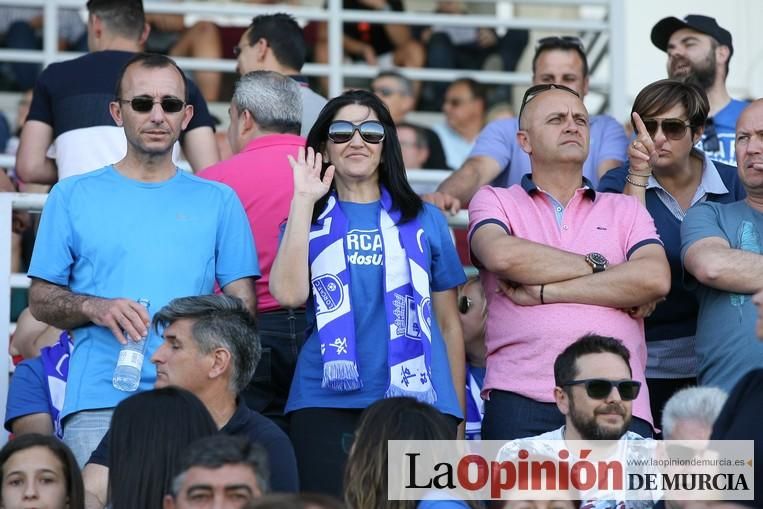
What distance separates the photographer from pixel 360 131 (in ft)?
23.0

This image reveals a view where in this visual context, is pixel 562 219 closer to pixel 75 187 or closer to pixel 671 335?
pixel 671 335

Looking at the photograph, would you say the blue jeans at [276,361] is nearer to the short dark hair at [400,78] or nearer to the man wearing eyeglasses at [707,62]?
the man wearing eyeglasses at [707,62]

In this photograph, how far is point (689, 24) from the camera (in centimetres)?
950

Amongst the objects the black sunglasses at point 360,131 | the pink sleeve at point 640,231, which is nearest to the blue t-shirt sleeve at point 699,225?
the pink sleeve at point 640,231

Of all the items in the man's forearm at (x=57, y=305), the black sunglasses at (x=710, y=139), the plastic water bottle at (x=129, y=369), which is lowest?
the plastic water bottle at (x=129, y=369)

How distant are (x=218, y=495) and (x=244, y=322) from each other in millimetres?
1395

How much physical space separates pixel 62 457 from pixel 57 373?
3.90ft

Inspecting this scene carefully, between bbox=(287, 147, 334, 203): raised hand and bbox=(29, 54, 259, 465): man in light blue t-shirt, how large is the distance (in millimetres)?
320

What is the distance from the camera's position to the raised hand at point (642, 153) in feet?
24.5

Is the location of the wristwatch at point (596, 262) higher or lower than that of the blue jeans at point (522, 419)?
higher

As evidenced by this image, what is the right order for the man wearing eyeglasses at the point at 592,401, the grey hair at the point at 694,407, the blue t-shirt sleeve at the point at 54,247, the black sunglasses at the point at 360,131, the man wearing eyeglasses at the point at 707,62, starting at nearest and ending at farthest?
the grey hair at the point at 694,407, the man wearing eyeglasses at the point at 592,401, the blue t-shirt sleeve at the point at 54,247, the black sunglasses at the point at 360,131, the man wearing eyeglasses at the point at 707,62

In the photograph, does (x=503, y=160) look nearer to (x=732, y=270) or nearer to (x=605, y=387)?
(x=732, y=270)

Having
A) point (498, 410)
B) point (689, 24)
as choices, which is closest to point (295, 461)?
point (498, 410)

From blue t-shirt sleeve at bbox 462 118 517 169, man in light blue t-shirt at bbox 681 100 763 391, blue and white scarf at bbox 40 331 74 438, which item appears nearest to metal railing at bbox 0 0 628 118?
blue t-shirt sleeve at bbox 462 118 517 169
